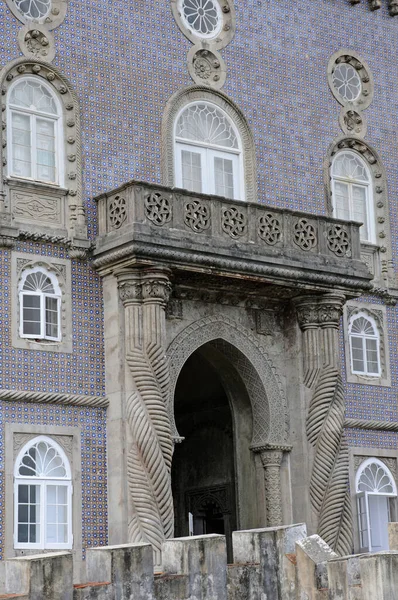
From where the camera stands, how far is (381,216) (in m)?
35.9

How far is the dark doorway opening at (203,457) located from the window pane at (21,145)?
575 cm

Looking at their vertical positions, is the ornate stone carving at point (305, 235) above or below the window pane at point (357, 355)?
above

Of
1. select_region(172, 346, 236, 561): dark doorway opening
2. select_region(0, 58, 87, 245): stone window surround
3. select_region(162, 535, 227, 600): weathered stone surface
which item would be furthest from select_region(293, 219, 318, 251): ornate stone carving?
select_region(162, 535, 227, 600): weathered stone surface

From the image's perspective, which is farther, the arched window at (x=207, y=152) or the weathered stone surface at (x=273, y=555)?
the arched window at (x=207, y=152)

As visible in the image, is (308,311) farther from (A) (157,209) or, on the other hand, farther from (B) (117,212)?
(B) (117,212)

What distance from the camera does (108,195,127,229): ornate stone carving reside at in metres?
30.3

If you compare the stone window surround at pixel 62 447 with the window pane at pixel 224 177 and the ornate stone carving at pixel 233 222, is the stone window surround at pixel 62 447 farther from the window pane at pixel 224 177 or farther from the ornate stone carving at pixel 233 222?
the window pane at pixel 224 177

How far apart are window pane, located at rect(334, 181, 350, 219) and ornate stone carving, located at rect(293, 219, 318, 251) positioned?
2662 mm

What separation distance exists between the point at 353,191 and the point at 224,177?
12.5 feet

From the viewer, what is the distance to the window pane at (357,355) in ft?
114

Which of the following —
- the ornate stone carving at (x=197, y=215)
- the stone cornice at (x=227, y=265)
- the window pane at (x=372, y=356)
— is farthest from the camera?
the window pane at (x=372, y=356)

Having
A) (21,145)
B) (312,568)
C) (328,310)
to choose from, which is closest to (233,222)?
(328,310)

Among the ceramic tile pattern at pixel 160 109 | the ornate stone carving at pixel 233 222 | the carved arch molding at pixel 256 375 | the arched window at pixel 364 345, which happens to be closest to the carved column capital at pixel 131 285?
the ceramic tile pattern at pixel 160 109

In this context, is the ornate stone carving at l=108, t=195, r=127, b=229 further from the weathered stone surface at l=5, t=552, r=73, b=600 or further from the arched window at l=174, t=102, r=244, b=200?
the weathered stone surface at l=5, t=552, r=73, b=600
